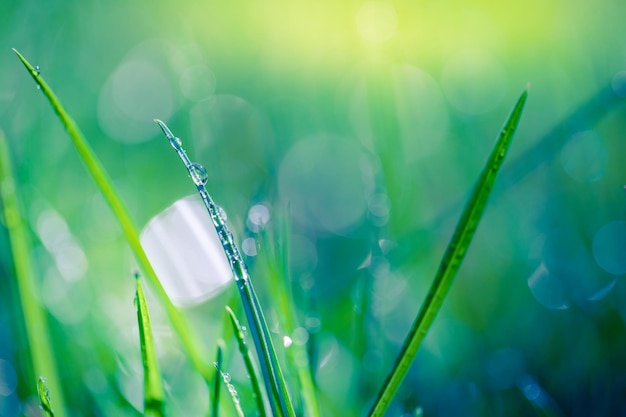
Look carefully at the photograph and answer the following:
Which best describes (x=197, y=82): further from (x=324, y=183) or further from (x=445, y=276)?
(x=445, y=276)

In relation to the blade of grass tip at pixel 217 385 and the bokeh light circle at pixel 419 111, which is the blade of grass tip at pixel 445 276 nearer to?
the blade of grass tip at pixel 217 385

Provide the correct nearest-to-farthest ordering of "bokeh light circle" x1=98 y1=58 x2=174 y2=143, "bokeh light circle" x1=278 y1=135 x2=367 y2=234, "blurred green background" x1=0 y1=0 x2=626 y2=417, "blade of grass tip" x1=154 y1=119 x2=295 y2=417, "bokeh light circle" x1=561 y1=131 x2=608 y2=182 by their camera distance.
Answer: "blade of grass tip" x1=154 y1=119 x2=295 y2=417, "blurred green background" x1=0 y1=0 x2=626 y2=417, "bokeh light circle" x1=561 y1=131 x2=608 y2=182, "bokeh light circle" x1=278 y1=135 x2=367 y2=234, "bokeh light circle" x1=98 y1=58 x2=174 y2=143

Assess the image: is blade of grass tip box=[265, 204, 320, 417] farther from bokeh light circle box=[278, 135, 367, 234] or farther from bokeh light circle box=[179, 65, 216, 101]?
bokeh light circle box=[179, 65, 216, 101]

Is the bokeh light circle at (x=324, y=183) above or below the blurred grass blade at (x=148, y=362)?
above

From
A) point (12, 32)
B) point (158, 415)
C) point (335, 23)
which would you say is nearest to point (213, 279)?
point (158, 415)

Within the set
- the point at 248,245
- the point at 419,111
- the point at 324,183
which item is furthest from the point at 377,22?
the point at 248,245

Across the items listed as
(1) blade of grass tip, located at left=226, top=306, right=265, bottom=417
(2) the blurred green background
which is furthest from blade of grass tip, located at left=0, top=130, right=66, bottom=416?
(1) blade of grass tip, located at left=226, top=306, right=265, bottom=417

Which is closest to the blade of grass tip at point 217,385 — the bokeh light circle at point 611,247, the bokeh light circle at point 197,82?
the bokeh light circle at point 611,247
